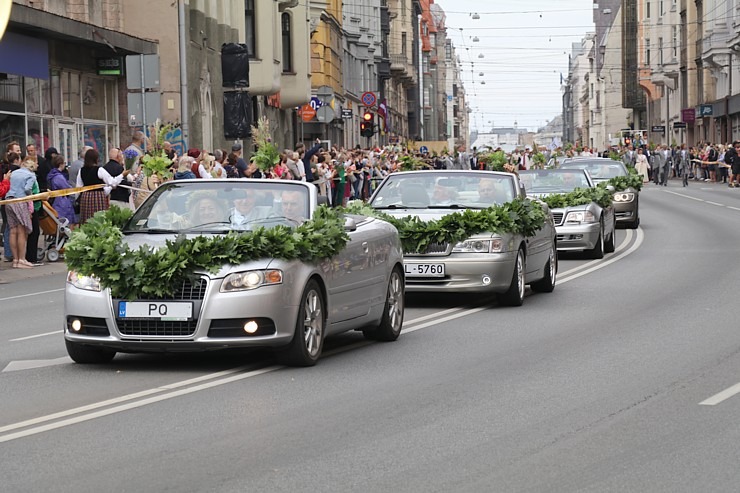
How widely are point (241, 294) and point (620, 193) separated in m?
20.9

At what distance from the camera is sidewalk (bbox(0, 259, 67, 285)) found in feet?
67.5

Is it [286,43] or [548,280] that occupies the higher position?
[286,43]

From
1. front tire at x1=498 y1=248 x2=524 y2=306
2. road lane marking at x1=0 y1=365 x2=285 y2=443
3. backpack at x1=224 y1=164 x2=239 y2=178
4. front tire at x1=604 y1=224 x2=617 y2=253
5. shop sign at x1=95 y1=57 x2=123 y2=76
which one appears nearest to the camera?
road lane marking at x1=0 y1=365 x2=285 y2=443

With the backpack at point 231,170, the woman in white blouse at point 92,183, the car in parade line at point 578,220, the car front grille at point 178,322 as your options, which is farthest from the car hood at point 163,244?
the backpack at point 231,170

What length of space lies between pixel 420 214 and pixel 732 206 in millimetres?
27294

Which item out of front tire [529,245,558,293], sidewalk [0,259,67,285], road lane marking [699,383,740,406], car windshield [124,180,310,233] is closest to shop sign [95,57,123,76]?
sidewalk [0,259,67,285]

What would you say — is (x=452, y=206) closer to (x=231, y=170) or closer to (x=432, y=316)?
(x=432, y=316)

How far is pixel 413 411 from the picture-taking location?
28.2 ft

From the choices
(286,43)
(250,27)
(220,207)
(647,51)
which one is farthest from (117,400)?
(647,51)

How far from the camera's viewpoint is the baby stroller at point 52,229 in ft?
74.8

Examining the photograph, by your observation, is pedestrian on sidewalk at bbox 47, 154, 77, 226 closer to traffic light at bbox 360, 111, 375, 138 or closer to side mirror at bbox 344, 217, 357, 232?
side mirror at bbox 344, 217, 357, 232

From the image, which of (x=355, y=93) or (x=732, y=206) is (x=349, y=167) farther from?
(x=355, y=93)

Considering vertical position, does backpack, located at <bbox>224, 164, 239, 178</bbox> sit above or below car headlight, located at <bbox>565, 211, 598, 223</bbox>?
above

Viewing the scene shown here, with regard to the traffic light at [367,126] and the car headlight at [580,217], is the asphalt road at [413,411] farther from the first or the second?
the traffic light at [367,126]
